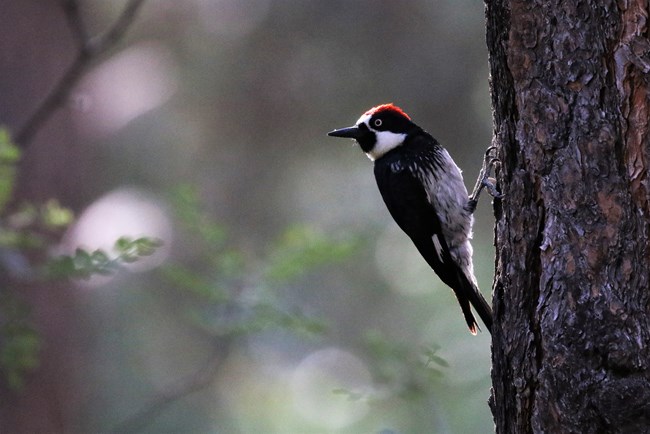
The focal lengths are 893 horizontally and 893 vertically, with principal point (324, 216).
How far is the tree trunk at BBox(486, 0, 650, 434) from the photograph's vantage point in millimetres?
2314

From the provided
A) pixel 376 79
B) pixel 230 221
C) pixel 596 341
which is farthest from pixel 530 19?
pixel 230 221

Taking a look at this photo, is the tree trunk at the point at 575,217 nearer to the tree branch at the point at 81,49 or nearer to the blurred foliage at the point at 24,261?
the blurred foliage at the point at 24,261

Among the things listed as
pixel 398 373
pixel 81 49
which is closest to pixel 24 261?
pixel 81 49

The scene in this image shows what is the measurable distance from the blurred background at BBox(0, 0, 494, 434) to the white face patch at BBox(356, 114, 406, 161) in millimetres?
981

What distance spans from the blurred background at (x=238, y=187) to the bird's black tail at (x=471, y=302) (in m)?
1.35

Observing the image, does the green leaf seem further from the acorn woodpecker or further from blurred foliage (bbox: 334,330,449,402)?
blurred foliage (bbox: 334,330,449,402)

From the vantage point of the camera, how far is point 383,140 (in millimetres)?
4488

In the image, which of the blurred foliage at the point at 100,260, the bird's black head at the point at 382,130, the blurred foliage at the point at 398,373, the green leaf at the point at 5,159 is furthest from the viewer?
the bird's black head at the point at 382,130

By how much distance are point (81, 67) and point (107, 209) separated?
217 centimetres

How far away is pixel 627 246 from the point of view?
2.37 meters

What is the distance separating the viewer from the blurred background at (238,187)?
6.27 metres

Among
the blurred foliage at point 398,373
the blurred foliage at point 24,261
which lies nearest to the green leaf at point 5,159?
the blurred foliage at point 24,261

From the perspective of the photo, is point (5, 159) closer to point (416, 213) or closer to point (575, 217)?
point (416, 213)

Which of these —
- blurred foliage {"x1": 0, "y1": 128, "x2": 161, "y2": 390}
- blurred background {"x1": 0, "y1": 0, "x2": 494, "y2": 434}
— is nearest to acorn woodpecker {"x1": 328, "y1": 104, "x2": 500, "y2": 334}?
blurred background {"x1": 0, "y1": 0, "x2": 494, "y2": 434}
